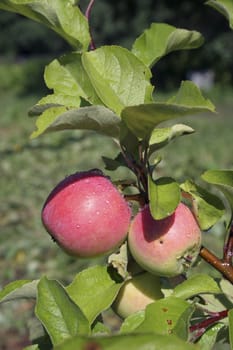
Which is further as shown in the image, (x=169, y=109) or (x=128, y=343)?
(x=169, y=109)

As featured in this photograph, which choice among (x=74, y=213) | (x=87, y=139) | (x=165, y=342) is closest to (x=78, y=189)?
(x=74, y=213)

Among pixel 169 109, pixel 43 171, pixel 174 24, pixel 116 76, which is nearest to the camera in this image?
pixel 169 109

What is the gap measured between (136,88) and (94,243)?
0.18m

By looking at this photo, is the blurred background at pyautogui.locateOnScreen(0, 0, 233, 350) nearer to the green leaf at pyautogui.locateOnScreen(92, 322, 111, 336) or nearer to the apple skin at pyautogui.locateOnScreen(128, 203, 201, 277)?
the apple skin at pyautogui.locateOnScreen(128, 203, 201, 277)

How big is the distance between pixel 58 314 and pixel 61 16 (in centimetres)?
35

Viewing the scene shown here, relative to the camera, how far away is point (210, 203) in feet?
3.06

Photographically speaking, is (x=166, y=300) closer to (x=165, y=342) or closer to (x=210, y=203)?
(x=210, y=203)

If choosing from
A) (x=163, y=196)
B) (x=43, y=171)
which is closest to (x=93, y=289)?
(x=163, y=196)

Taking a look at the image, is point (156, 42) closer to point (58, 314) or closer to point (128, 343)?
point (58, 314)

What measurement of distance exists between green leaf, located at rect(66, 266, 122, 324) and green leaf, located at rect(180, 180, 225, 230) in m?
0.13

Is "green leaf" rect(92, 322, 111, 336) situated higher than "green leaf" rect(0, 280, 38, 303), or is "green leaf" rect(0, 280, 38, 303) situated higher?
"green leaf" rect(0, 280, 38, 303)

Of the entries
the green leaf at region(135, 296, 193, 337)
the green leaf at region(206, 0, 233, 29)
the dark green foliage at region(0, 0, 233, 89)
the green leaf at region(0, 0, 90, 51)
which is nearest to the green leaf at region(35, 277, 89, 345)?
the green leaf at region(135, 296, 193, 337)

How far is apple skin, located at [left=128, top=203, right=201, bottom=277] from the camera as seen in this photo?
88 centimetres

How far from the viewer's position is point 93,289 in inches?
36.0
